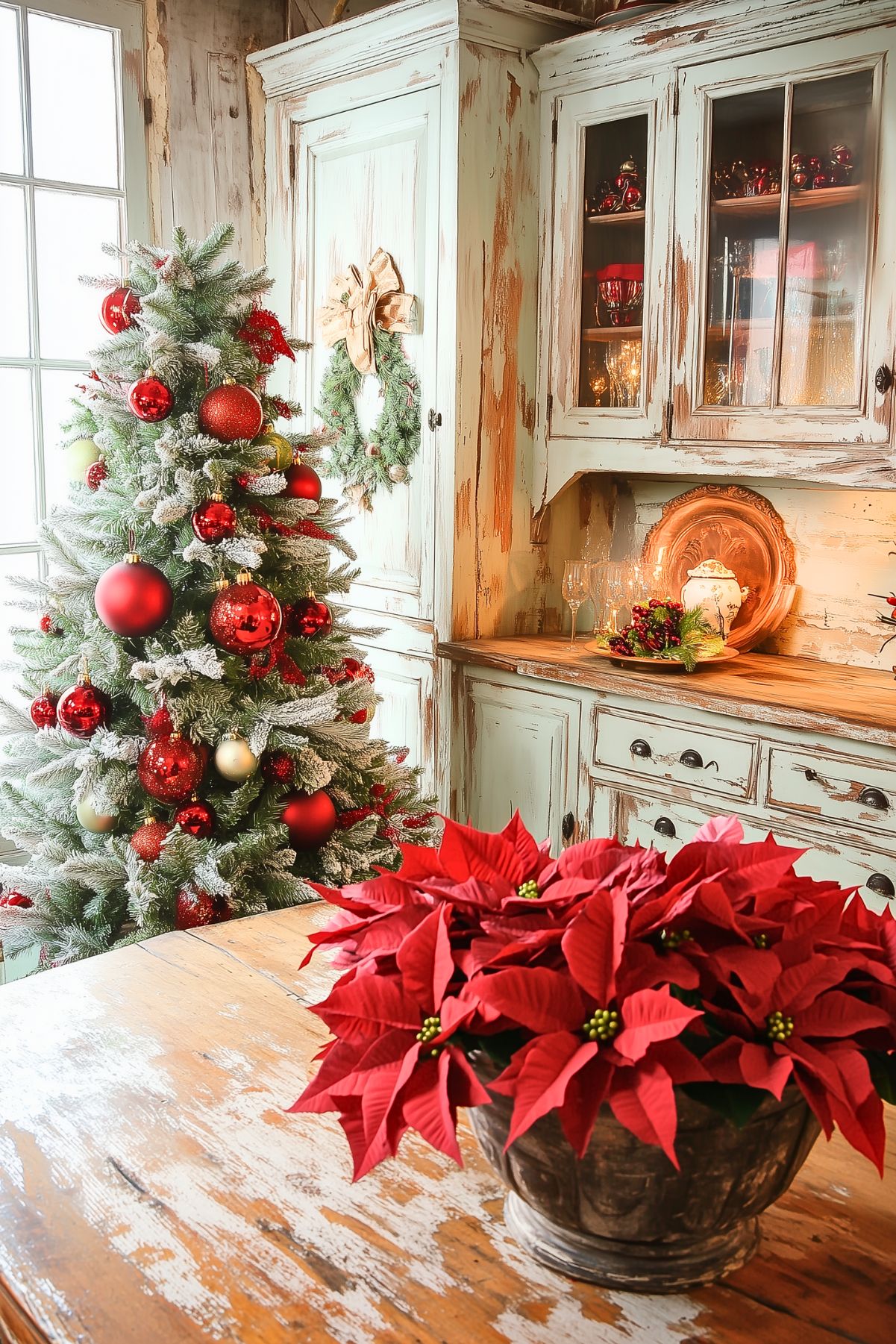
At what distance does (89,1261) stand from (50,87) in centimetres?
310

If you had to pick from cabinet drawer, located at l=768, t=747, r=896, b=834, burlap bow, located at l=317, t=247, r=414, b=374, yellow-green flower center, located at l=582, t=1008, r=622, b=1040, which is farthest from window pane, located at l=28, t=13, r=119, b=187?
yellow-green flower center, located at l=582, t=1008, r=622, b=1040

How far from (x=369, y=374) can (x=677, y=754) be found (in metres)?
1.37

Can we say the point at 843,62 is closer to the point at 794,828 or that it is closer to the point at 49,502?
the point at 794,828

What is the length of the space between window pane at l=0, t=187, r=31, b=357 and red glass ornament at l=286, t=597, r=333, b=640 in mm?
1450

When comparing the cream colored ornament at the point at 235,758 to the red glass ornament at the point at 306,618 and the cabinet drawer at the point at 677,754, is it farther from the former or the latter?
the cabinet drawer at the point at 677,754

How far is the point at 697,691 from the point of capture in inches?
102

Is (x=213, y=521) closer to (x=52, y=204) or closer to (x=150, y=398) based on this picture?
(x=150, y=398)

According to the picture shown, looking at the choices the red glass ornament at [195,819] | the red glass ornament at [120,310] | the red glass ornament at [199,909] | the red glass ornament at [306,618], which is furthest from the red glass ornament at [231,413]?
the red glass ornament at [199,909]

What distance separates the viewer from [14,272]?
10.3ft

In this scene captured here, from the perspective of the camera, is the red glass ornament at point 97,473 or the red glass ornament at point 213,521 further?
the red glass ornament at point 97,473

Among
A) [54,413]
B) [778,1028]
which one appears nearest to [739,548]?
[54,413]

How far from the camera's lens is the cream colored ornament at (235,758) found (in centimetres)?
205

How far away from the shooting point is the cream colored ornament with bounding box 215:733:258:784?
205cm

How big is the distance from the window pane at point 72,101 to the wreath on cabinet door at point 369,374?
71 cm
